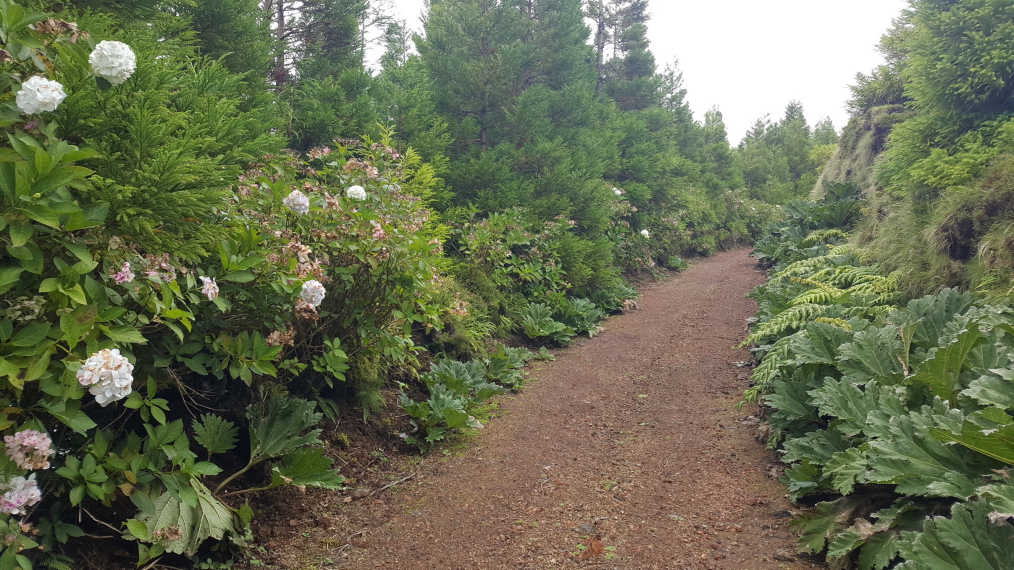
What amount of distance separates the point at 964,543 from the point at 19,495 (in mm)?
3135

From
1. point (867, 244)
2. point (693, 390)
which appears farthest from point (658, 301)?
point (693, 390)

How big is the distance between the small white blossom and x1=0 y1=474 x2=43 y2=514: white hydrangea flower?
0.17ft

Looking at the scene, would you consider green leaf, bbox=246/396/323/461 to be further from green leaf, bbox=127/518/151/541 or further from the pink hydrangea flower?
the pink hydrangea flower

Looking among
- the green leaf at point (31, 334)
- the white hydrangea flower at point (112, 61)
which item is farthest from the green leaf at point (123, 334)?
the white hydrangea flower at point (112, 61)

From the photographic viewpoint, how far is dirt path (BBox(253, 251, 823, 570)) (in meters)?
2.68

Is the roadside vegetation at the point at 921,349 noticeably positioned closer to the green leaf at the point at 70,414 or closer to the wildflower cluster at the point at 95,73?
the green leaf at the point at 70,414

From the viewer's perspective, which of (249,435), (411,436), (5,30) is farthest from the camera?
(411,436)

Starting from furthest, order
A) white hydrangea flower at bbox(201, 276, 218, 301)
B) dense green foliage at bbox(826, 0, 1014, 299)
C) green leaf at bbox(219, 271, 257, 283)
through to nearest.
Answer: dense green foliage at bbox(826, 0, 1014, 299) → green leaf at bbox(219, 271, 257, 283) → white hydrangea flower at bbox(201, 276, 218, 301)

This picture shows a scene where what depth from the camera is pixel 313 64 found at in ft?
24.4

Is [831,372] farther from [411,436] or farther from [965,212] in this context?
[411,436]

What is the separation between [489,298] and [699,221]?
1096 cm

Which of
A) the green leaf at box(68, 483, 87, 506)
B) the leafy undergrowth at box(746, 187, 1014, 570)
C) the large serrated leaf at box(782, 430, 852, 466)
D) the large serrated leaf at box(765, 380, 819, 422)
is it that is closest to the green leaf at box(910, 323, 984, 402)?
the leafy undergrowth at box(746, 187, 1014, 570)

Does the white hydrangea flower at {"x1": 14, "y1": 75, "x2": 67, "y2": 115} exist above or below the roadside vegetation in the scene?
above

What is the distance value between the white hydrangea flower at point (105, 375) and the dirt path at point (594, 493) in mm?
1373
